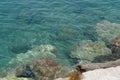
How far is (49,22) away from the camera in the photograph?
25.3 m

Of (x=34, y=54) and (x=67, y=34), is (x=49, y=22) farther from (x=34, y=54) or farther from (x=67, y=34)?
(x=34, y=54)

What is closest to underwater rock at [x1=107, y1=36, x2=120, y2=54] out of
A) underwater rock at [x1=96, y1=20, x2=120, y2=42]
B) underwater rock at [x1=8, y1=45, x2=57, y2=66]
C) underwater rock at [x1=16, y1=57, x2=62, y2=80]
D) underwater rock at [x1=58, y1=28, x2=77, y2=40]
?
underwater rock at [x1=96, y1=20, x2=120, y2=42]

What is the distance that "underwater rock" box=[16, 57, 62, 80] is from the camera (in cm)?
1827

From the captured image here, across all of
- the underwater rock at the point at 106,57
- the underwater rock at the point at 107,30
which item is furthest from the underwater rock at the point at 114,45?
the underwater rock at the point at 107,30

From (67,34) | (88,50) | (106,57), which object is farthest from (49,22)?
(106,57)

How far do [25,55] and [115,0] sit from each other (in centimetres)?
1219

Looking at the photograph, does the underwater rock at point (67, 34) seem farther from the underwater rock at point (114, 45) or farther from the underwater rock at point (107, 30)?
the underwater rock at point (114, 45)

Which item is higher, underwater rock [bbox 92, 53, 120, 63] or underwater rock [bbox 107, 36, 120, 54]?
underwater rock [bbox 107, 36, 120, 54]

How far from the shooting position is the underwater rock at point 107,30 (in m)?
23.3

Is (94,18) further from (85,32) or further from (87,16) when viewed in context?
(85,32)

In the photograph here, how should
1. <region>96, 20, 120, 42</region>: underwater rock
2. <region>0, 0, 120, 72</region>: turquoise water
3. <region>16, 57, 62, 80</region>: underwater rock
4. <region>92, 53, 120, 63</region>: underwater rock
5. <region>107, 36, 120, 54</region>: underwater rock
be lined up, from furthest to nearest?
1. <region>96, 20, 120, 42</region>: underwater rock
2. <region>0, 0, 120, 72</region>: turquoise water
3. <region>107, 36, 120, 54</region>: underwater rock
4. <region>92, 53, 120, 63</region>: underwater rock
5. <region>16, 57, 62, 80</region>: underwater rock

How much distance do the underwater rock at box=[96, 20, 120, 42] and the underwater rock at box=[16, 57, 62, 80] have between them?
5.80 meters

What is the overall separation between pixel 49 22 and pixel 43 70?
770 centimetres

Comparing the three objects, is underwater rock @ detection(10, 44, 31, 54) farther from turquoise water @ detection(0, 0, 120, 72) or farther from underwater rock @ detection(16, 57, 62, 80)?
underwater rock @ detection(16, 57, 62, 80)
